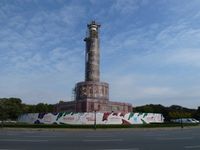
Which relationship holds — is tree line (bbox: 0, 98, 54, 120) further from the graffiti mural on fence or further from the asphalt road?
the asphalt road

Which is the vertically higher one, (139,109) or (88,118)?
(139,109)

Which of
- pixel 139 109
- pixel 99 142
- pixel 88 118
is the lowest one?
pixel 99 142

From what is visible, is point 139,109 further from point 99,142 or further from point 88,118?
point 99,142

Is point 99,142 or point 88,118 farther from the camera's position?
point 88,118

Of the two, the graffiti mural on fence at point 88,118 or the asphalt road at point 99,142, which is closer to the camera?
the asphalt road at point 99,142

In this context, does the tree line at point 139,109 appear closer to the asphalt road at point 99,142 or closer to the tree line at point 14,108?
the tree line at point 14,108

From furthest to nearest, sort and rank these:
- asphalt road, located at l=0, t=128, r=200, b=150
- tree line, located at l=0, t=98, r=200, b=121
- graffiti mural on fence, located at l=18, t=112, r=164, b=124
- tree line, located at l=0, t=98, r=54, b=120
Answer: tree line, located at l=0, t=98, r=200, b=121 → tree line, located at l=0, t=98, r=54, b=120 → graffiti mural on fence, located at l=18, t=112, r=164, b=124 → asphalt road, located at l=0, t=128, r=200, b=150

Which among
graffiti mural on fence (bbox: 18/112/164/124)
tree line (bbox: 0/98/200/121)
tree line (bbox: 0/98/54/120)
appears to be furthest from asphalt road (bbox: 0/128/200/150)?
tree line (bbox: 0/98/200/121)

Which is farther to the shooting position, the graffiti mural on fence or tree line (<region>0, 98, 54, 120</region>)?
tree line (<region>0, 98, 54, 120</region>)

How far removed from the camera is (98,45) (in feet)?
287

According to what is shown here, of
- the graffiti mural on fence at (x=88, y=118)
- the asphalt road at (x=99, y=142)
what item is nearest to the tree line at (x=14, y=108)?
the graffiti mural on fence at (x=88, y=118)

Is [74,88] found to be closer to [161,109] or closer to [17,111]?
[17,111]

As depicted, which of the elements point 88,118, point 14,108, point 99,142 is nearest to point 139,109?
point 14,108

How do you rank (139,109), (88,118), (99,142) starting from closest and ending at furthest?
1. (99,142)
2. (88,118)
3. (139,109)
